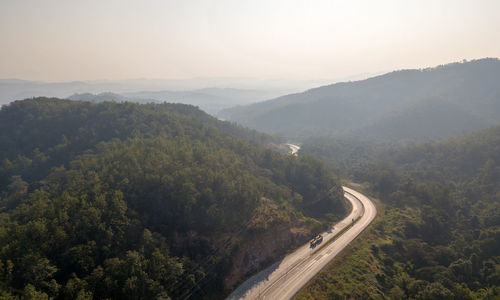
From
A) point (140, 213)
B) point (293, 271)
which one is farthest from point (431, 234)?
point (140, 213)

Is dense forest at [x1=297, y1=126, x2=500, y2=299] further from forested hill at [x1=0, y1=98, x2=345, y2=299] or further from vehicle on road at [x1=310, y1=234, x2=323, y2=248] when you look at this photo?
forested hill at [x1=0, y1=98, x2=345, y2=299]

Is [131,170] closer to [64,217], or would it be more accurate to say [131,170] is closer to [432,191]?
[64,217]

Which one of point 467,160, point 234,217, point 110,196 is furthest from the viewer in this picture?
point 467,160

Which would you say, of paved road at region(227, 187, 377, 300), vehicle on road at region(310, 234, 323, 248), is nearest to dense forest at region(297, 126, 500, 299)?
paved road at region(227, 187, 377, 300)

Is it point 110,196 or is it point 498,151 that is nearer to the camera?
point 110,196

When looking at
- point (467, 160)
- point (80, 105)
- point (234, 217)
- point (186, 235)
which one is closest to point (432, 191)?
point (467, 160)
